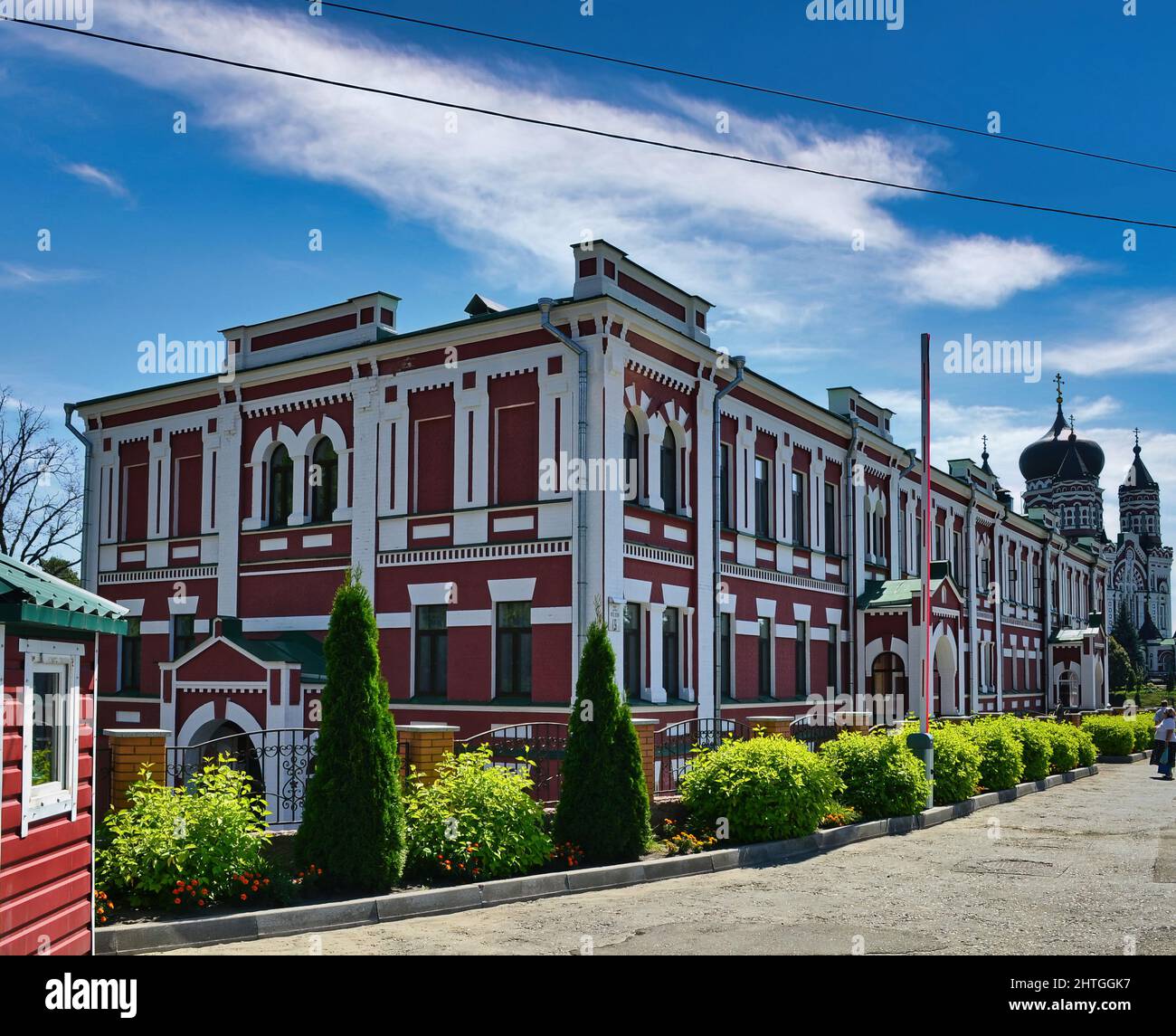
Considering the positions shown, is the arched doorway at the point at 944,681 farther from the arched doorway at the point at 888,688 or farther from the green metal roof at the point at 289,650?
the green metal roof at the point at 289,650

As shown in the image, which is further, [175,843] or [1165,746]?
[1165,746]

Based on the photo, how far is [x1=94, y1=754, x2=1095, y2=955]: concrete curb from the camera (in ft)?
29.2

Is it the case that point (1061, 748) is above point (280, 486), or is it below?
below

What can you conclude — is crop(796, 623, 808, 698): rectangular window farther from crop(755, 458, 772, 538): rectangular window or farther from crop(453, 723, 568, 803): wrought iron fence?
crop(453, 723, 568, 803): wrought iron fence

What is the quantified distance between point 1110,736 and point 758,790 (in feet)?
75.9

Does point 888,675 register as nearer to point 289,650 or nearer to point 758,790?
point 289,650

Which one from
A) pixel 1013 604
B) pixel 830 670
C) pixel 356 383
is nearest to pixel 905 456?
pixel 830 670

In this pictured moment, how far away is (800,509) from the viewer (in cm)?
2723

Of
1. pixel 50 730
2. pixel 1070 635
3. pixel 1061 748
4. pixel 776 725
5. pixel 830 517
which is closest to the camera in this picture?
pixel 50 730

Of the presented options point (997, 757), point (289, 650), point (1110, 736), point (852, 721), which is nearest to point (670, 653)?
point (852, 721)

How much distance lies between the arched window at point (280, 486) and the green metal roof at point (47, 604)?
1622 centimetres

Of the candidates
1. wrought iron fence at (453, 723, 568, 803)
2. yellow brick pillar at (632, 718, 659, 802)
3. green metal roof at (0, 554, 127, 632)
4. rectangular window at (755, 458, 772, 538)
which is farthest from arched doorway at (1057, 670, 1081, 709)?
green metal roof at (0, 554, 127, 632)

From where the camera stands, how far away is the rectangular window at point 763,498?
82.7 ft

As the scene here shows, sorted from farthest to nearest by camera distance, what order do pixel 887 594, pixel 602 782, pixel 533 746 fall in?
pixel 887 594 < pixel 533 746 < pixel 602 782
